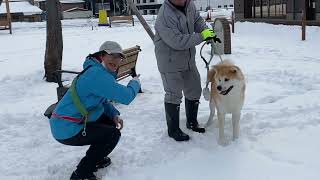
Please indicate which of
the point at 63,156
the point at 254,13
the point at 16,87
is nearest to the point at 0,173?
the point at 63,156

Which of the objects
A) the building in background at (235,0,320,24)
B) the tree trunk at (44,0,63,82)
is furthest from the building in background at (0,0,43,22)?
the tree trunk at (44,0,63,82)

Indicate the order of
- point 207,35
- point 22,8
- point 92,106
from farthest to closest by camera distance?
point 22,8
point 207,35
point 92,106

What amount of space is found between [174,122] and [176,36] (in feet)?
3.45

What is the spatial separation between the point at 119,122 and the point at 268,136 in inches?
71.8

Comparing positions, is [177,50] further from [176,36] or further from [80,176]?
[80,176]

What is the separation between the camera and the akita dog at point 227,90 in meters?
4.79

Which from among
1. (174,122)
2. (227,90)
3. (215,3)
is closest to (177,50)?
(227,90)

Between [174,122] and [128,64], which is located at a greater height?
[128,64]

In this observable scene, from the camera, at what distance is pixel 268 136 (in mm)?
5199

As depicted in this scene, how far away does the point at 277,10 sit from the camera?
24453mm

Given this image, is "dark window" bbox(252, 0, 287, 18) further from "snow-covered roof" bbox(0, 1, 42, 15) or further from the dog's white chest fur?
"snow-covered roof" bbox(0, 1, 42, 15)

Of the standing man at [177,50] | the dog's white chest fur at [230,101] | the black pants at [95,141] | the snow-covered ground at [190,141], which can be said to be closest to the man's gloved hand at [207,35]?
the standing man at [177,50]

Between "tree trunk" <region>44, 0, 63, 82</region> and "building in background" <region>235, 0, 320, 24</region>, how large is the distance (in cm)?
1286

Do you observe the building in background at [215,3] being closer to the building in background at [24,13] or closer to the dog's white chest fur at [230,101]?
the building in background at [24,13]
